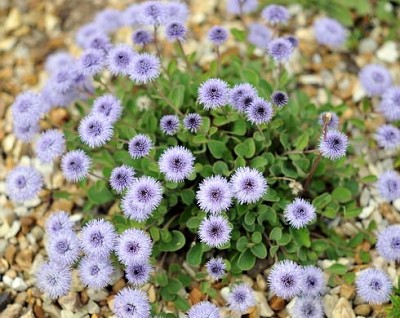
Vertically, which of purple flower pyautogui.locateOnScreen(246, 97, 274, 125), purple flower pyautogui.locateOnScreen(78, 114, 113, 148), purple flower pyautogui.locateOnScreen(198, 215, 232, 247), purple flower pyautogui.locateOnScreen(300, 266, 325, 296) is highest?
purple flower pyautogui.locateOnScreen(78, 114, 113, 148)

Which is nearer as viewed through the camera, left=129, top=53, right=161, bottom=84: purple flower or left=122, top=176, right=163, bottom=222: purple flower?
left=122, top=176, right=163, bottom=222: purple flower

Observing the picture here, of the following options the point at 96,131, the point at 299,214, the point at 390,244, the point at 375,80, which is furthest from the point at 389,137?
the point at 96,131

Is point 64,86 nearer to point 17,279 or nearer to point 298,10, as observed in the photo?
point 17,279

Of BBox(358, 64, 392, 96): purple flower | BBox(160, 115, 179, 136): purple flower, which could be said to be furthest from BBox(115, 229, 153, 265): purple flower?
BBox(358, 64, 392, 96): purple flower

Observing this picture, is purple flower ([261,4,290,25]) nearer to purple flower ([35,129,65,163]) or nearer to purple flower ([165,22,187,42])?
purple flower ([165,22,187,42])

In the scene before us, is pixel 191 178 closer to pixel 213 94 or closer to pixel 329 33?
pixel 213 94

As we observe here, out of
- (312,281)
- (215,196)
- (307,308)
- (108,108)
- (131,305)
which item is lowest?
(307,308)
